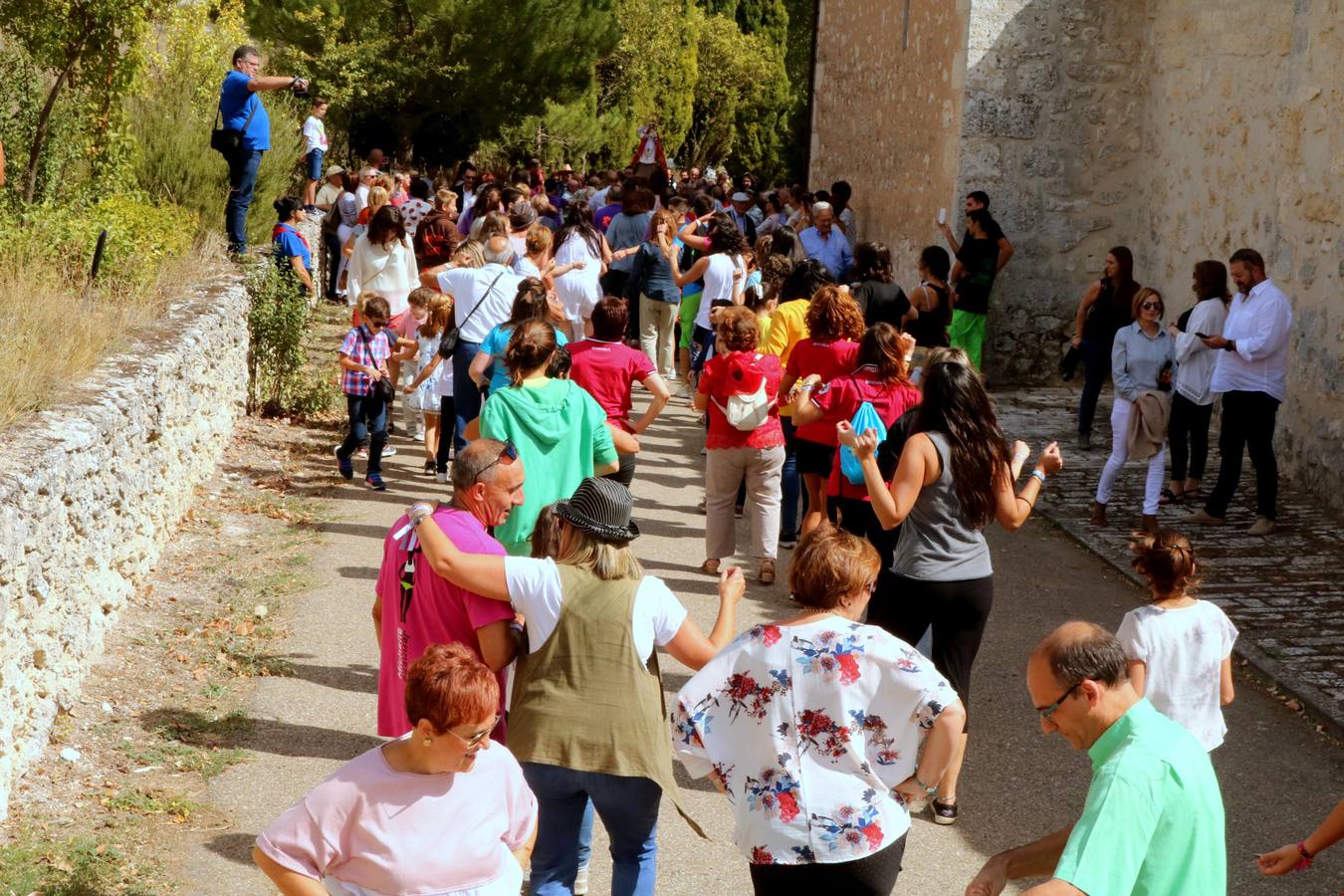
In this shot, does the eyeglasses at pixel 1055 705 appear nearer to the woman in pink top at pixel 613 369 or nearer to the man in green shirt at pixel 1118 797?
the man in green shirt at pixel 1118 797

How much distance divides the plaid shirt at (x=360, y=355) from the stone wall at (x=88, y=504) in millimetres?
909

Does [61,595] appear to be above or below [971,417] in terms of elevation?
below

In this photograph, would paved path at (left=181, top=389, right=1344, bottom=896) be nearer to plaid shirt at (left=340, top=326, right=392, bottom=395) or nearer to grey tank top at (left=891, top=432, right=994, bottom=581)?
grey tank top at (left=891, top=432, right=994, bottom=581)

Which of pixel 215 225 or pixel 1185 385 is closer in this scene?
pixel 1185 385

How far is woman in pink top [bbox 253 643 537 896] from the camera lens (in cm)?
322

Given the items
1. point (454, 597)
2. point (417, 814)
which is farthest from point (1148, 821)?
point (454, 597)

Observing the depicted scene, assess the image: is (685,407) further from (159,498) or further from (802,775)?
(802,775)

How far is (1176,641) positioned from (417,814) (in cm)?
267

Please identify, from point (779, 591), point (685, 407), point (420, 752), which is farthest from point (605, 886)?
point (685, 407)

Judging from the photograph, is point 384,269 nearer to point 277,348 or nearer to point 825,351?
point 277,348

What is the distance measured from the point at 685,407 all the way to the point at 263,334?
411cm

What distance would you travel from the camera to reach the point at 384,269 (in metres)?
11.7

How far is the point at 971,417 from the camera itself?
540 cm

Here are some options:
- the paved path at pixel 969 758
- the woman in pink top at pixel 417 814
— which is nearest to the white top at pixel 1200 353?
the paved path at pixel 969 758
